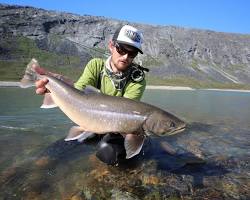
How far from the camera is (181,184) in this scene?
725 cm

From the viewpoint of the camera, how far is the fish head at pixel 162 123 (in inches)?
230

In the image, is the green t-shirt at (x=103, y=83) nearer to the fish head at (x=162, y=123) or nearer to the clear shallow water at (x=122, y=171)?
the fish head at (x=162, y=123)

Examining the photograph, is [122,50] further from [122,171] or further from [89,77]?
[122,171]

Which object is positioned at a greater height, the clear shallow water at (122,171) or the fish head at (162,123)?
the fish head at (162,123)

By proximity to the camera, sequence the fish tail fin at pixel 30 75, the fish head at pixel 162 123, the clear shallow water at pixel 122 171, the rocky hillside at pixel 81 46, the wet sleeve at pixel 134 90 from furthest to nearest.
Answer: the rocky hillside at pixel 81 46, the wet sleeve at pixel 134 90, the clear shallow water at pixel 122 171, the fish tail fin at pixel 30 75, the fish head at pixel 162 123

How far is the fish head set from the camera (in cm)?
584

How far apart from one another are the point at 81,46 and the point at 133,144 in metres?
167

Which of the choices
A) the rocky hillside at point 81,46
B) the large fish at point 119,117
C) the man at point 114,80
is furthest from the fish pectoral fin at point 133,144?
the rocky hillside at point 81,46

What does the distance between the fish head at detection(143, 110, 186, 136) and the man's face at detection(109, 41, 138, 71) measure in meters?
1.58

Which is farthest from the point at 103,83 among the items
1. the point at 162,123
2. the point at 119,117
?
the point at 162,123

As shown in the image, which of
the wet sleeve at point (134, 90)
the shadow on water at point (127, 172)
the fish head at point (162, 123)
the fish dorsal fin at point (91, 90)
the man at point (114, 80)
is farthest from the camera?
the wet sleeve at point (134, 90)

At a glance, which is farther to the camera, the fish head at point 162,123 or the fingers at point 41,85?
the fingers at point 41,85

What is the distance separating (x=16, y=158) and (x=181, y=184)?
452cm

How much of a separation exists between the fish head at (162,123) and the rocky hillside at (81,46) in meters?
123
